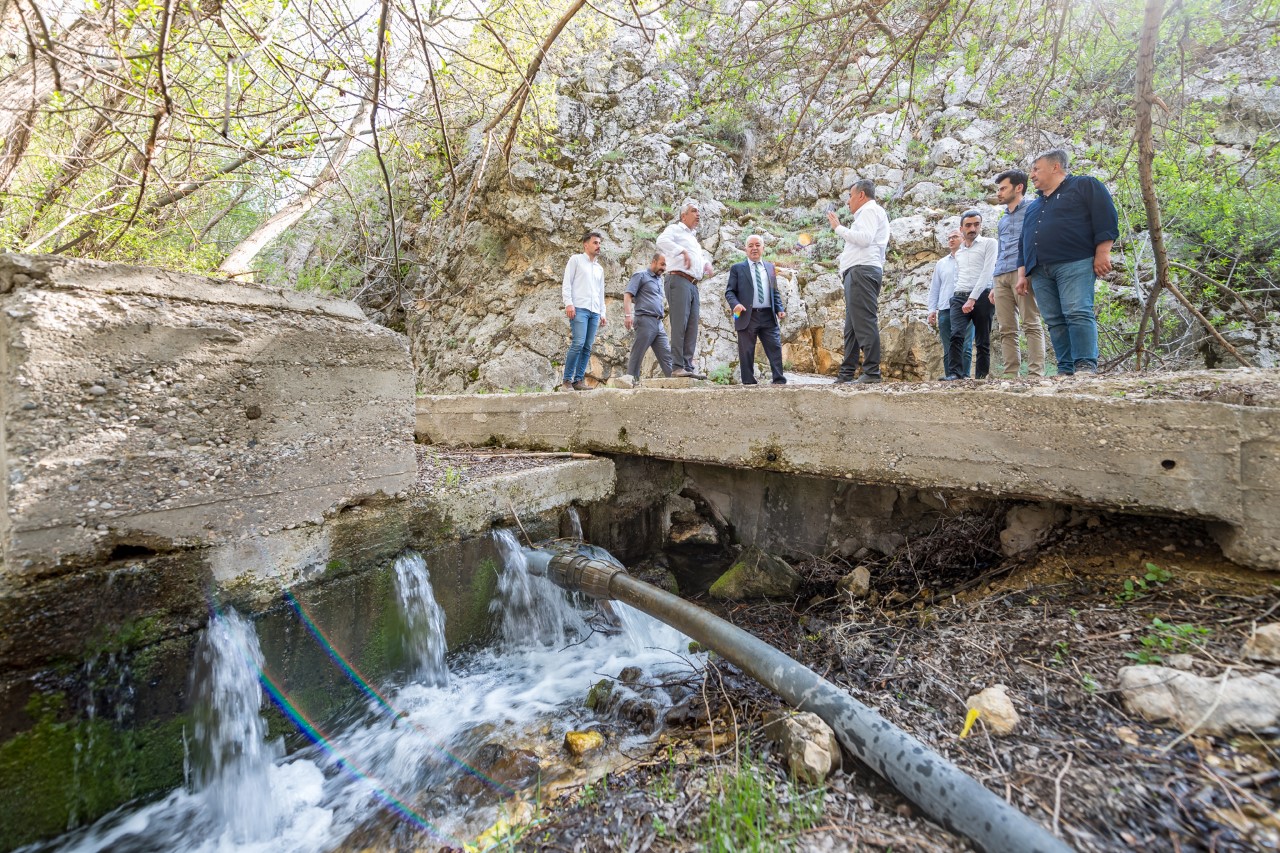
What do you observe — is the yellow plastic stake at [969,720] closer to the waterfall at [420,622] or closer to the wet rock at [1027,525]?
the wet rock at [1027,525]

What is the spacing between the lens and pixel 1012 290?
488 cm

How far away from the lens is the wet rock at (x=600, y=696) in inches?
106

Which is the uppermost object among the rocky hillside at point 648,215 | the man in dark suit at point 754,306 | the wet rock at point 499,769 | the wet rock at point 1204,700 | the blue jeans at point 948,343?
the rocky hillside at point 648,215

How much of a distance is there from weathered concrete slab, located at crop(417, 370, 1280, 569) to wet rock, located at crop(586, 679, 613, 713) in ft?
5.06

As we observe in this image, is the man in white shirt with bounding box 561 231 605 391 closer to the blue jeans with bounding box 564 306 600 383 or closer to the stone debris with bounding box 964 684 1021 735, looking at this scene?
the blue jeans with bounding box 564 306 600 383

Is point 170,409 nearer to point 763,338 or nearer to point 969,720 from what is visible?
point 969,720

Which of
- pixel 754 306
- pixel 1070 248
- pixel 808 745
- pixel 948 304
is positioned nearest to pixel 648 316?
pixel 754 306

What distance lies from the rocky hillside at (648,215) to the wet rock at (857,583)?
8.11 m

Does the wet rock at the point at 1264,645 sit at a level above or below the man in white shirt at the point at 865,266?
below

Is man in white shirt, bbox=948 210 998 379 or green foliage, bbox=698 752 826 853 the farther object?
man in white shirt, bbox=948 210 998 379

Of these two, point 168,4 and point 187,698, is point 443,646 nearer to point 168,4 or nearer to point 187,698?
point 187,698

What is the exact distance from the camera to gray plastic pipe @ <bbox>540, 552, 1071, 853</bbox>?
4.07ft

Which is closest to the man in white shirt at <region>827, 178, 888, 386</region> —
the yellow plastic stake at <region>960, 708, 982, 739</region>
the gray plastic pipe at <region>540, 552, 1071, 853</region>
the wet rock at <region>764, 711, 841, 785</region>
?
the gray plastic pipe at <region>540, 552, 1071, 853</region>

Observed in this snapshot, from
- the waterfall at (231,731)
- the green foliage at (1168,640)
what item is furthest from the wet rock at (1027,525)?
the waterfall at (231,731)
